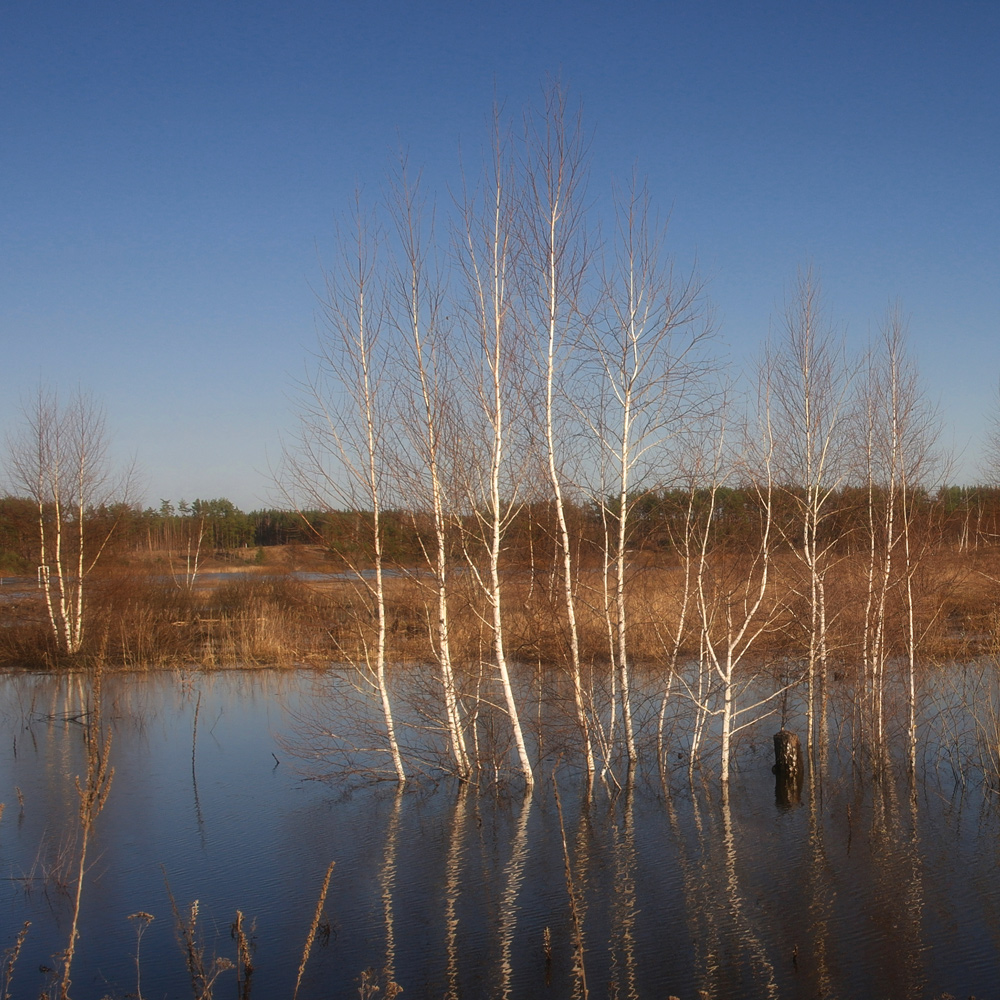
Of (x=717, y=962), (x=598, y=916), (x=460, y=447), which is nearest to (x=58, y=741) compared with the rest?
(x=460, y=447)

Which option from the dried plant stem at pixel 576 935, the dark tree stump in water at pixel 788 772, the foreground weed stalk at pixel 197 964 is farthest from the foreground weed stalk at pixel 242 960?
the dark tree stump in water at pixel 788 772

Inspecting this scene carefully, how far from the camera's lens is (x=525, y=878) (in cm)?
807

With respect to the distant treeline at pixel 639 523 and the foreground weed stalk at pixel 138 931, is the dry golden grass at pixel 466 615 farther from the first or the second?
the foreground weed stalk at pixel 138 931

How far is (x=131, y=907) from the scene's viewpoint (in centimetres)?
752

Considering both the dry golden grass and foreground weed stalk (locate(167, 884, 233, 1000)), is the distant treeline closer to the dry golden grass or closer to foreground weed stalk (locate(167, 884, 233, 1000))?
the dry golden grass

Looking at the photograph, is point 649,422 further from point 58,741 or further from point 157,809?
point 58,741

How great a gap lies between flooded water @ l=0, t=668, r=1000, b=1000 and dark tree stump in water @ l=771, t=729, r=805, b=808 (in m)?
0.16

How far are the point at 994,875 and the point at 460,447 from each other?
6.80 metres

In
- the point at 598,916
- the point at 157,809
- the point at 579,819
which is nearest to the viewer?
the point at 598,916

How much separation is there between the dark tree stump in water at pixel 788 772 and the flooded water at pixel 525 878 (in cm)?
16

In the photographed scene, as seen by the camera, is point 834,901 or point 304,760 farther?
point 304,760

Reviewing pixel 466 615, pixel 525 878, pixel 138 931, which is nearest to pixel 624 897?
pixel 525 878

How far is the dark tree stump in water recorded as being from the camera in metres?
10.3

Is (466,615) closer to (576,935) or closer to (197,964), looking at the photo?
(197,964)
